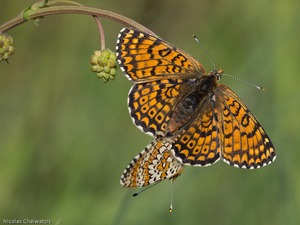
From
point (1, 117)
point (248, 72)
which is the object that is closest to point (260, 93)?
point (248, 72)

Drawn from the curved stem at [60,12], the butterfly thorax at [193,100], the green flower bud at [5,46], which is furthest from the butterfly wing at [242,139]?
the green flower bud at [5,46]

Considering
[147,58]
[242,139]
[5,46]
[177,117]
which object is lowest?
[242,139]

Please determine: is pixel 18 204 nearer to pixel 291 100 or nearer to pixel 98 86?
pixel 98 86

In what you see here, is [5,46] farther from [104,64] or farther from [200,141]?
[200,141]

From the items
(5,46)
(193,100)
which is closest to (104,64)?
(5,46)

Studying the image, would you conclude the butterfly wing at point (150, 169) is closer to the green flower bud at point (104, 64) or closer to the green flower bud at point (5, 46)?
the green flower bud at point (104, 64)

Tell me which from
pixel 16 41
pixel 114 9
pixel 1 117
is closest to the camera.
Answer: pixel 1 117
